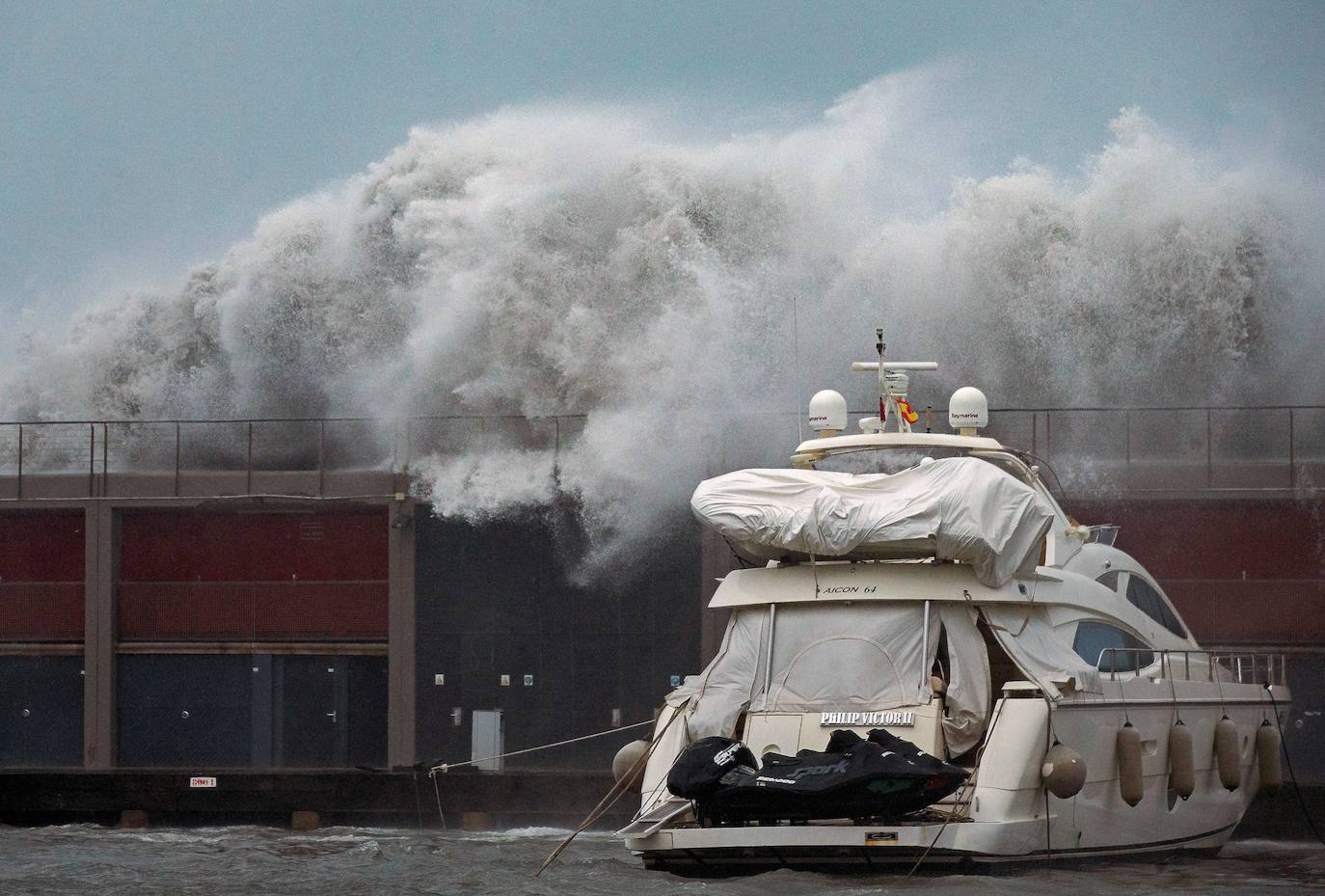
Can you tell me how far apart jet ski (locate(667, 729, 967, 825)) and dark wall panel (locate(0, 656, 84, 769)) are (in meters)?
19.2

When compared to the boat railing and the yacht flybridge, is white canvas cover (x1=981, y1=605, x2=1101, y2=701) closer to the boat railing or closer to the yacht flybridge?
the yacht flybridge

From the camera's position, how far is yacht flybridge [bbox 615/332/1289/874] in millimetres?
13234

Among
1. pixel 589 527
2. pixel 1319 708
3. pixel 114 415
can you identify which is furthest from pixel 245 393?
pixel 1319 708

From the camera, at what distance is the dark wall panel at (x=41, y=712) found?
29.8m

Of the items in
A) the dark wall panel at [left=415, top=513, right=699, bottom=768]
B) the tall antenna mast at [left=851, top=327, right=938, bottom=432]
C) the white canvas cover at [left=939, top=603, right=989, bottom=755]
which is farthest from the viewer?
the dark wall panel at [left=415, top=513, right=699, bottom=768]

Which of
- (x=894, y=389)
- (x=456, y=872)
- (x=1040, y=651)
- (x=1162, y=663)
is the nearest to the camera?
(x=1040, y=651)

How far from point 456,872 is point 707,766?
4.10 m

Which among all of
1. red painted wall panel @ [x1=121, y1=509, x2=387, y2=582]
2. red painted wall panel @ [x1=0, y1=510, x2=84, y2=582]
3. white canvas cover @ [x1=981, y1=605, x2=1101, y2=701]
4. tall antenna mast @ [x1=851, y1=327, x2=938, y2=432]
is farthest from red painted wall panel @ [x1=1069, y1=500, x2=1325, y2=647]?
red painted wall panel @ [x1=0, y1=510, x2=84, y2=582]

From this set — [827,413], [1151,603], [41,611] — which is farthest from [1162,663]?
[41,611]

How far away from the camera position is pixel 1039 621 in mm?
15656

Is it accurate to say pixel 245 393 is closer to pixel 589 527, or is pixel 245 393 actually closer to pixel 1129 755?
pixel 589 527

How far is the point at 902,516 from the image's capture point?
1488 centimetres

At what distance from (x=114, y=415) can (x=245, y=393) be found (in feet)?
15.0

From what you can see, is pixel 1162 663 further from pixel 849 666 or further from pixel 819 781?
pixel 819 781
